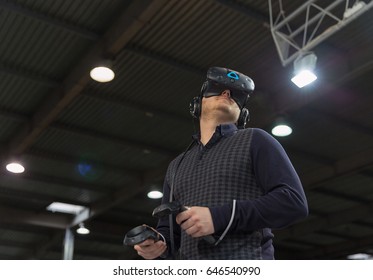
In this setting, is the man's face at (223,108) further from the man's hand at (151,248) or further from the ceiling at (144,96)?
the ceiling at (144,96)

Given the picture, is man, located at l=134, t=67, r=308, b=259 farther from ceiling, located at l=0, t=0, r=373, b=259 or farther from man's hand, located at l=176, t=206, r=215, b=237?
ceiling, located at l=0, t=0, r=373, b=259

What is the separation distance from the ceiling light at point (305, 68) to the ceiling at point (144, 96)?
69 cm

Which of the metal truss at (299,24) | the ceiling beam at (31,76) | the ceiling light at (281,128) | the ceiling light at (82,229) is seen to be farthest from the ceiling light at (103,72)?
the ceiling light at (82,229)

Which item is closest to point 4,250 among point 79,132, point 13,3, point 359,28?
point 79,132

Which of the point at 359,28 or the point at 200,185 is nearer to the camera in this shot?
the point at 200,185

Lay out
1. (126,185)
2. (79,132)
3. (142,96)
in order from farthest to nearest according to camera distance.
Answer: (126,185) → (79,132) → (142,96)

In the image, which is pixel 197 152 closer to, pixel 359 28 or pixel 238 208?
pixel 238 208

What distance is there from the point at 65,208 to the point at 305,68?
404 inches

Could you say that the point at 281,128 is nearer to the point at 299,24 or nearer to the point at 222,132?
the point at 299,24

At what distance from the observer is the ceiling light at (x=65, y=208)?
46.9 ft

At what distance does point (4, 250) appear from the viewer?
18797 millimetres

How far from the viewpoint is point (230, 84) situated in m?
1.88
